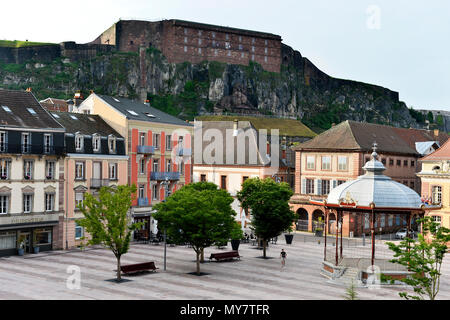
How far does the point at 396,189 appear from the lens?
1599 inches

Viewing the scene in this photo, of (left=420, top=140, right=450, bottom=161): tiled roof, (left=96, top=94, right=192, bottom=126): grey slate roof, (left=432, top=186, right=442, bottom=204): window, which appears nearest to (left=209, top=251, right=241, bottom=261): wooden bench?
(left=96, top=94, right=192, bottom=126): grey slate roof

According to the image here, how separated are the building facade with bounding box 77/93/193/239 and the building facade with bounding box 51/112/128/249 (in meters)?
1.14

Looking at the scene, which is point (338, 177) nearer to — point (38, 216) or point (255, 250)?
point (255, 250)

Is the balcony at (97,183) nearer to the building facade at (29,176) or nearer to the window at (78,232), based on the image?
the building facade at (29,176)

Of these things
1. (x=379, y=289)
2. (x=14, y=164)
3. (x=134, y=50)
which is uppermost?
(x=134, y=50)

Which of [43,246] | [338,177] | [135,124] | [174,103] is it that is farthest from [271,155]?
[174,103]

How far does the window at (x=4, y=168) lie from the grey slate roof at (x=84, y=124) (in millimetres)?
7043

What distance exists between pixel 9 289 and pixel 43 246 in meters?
16.8

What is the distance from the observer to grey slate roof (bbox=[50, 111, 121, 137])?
55.7m

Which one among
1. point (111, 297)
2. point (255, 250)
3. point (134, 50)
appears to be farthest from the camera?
point (134, 50)

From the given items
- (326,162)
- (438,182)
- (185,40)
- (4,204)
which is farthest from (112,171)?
(185,40)

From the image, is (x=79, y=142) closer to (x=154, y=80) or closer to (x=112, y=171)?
(x=112, y=171)

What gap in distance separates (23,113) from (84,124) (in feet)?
22.5

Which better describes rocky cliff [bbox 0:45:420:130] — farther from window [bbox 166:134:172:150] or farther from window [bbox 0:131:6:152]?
window [bbox 0:131:6:152]
